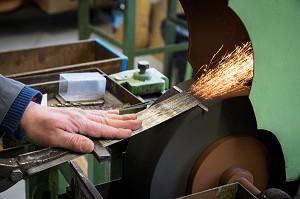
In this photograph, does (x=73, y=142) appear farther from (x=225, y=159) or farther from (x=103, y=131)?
(x=225, y=159)

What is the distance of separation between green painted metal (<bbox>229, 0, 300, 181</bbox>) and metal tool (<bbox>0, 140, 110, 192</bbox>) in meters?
0.39

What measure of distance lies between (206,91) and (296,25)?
0.87ft

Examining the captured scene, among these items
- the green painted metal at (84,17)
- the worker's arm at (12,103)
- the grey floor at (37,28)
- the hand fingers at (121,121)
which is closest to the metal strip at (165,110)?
the hand fingers at (121,121)

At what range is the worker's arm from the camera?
3.49ft

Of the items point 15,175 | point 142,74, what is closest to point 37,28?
point 142,74

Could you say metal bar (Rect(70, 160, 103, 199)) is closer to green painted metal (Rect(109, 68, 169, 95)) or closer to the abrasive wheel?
the abrasive wheel

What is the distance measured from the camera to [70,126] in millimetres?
1046

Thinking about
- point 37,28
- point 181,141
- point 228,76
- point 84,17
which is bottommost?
point 37,28

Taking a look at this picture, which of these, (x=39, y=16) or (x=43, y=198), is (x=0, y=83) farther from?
(x=39, y=16)

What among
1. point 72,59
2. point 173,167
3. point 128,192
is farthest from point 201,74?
point 72,59

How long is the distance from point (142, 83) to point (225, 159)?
20.8 inches

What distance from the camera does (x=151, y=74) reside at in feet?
5.24

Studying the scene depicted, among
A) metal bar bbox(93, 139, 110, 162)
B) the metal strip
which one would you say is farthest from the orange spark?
metal bar bbox(93, 139, 110, 162)

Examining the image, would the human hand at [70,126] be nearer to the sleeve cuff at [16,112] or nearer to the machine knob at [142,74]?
the sleeve cuff at [16,112]
